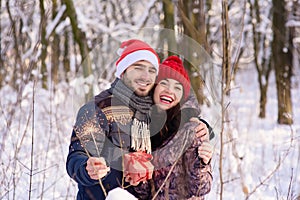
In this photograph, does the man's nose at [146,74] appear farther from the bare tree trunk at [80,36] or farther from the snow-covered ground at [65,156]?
the bare tree trunk at [80,36]

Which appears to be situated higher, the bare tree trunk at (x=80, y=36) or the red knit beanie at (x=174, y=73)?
the bare tree trunk at (x=80, y=36)

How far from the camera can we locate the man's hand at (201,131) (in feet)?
6.79

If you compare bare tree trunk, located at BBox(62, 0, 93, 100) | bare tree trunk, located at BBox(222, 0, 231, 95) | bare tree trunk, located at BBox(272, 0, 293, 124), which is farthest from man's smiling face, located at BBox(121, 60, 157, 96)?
→ bare tree trunk, located at BBox(272, 0, 293, 124)

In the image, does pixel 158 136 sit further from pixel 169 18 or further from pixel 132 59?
pixel 169 18

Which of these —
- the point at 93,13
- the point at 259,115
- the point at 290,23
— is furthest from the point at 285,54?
the point at 93,13

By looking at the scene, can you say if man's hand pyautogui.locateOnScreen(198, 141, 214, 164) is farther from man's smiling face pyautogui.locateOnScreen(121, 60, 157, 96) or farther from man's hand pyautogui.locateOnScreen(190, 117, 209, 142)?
man's smiling face pyautogui.locateOnScreen(121, 60, 157, 96)

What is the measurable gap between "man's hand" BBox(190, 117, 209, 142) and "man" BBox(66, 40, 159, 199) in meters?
0.23

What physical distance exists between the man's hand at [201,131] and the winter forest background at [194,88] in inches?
2.9

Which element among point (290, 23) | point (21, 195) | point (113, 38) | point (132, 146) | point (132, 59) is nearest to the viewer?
point (132, 146)

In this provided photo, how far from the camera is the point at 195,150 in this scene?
2.11 metres

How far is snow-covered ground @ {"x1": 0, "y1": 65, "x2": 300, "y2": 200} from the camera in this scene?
2650mm

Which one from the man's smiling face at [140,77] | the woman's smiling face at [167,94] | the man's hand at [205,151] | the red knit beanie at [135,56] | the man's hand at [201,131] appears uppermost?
the red knit beanie at [135,56]

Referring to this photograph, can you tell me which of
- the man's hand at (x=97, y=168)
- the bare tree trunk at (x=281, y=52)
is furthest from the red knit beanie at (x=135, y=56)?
the bare tree trunk at (x=281, y=52)

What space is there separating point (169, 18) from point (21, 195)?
3124 mm
